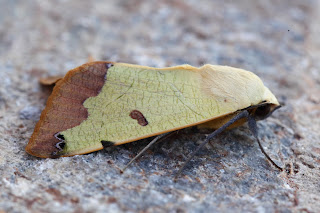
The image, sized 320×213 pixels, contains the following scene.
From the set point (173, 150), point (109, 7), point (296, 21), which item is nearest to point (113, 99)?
point (173, 150)

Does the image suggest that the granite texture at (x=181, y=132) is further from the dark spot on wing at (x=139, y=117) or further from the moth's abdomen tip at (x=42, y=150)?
the dark spot on wing at (x=139, y=117)

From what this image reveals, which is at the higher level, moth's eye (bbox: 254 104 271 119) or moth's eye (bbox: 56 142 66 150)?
moth's eye (bbox: 254 104 271 119)

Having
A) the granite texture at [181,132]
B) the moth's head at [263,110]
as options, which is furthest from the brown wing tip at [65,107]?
the moth's head at [263,110]

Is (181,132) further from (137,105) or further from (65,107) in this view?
(65,107)

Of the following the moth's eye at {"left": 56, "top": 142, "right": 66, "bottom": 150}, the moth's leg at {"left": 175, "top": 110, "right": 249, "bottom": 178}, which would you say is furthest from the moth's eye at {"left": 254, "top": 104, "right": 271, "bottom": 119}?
the moth's eye at {"left": 56, "top": 142, "right": 66, "bottom": 150}

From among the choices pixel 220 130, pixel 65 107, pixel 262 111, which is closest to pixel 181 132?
pixel 220 130

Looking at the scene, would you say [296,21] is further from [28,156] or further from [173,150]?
[28,156]

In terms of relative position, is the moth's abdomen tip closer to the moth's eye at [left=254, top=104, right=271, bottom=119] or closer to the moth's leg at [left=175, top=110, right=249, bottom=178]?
the moth's leg at [left=175, top=110, right=249, bottom=178]
